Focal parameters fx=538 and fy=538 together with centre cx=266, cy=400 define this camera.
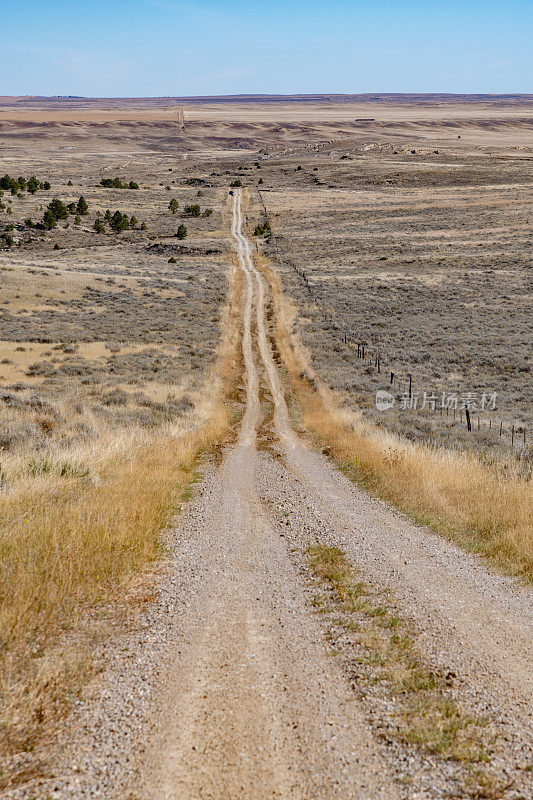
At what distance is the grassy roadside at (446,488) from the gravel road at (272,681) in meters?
0.70

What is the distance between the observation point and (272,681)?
520cm

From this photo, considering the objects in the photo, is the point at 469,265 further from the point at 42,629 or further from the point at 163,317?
the point at 42,629

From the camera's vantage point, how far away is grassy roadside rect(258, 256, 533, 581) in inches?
352

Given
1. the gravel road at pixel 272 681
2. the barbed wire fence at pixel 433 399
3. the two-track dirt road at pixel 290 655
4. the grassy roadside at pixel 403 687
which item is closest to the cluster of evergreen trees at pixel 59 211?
the barbed wire fence at pixel 433 399

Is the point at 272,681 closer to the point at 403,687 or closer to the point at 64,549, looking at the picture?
the point at 403,687

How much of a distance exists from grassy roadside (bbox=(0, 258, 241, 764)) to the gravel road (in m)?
0.36

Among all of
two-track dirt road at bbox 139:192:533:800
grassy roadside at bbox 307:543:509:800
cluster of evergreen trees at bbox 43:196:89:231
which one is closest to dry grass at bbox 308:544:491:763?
grassy roadside at bbox 307:543:509:800

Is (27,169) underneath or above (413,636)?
above

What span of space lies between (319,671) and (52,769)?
253 cm

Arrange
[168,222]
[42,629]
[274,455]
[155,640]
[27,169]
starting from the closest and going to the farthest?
[42,629]
[155,640]
[274,455]
[168,222]
[27,169]

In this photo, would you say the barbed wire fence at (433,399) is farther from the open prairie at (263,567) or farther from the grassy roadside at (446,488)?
the grassy roadside at (446,488)

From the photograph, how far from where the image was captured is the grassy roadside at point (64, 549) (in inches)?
183

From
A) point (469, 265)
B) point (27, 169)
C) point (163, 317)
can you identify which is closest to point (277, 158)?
point (27, 169)

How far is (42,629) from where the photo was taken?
17.6ft
